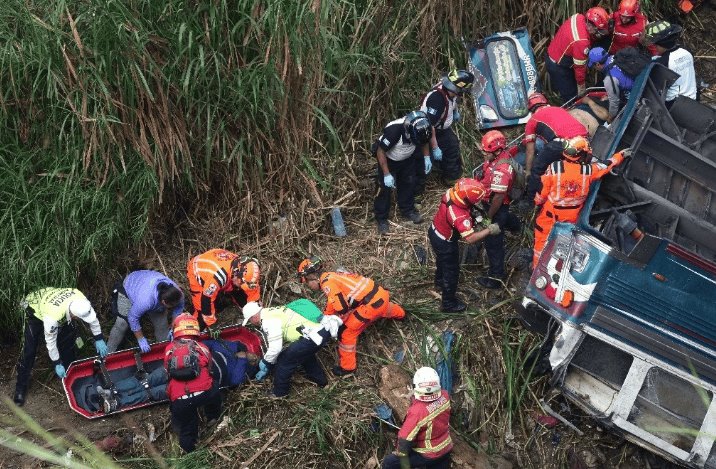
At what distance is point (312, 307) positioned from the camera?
7.38 m

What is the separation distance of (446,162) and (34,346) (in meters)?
4.36

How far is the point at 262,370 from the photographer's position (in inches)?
288

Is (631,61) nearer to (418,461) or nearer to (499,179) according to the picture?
(499,179)

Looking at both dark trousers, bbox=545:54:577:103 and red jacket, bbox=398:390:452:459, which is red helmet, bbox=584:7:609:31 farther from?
red jacket, bbox=398:390:452:459

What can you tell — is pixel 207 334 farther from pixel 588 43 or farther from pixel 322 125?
pixel 588 43

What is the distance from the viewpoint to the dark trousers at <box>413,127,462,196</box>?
342 inches

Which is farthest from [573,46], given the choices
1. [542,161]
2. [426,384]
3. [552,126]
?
[426,384]

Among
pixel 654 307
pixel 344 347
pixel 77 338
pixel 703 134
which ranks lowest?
pixel 77 338

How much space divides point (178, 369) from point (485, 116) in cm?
470

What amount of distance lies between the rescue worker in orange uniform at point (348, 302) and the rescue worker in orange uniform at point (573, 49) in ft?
11.2

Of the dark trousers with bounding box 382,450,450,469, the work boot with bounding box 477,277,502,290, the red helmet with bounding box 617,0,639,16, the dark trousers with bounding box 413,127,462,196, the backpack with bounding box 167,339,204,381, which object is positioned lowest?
the dark trousers with bounding box 382,450,450,469

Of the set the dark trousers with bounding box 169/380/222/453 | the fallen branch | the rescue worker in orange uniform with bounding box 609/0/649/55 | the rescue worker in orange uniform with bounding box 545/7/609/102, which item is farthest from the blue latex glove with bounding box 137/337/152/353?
the rescue worker in orange uniform with bounding box 609/0/649/55

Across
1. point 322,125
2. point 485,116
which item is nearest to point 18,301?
point 322,125

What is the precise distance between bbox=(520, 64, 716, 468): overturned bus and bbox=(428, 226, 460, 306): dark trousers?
91 centimetres
